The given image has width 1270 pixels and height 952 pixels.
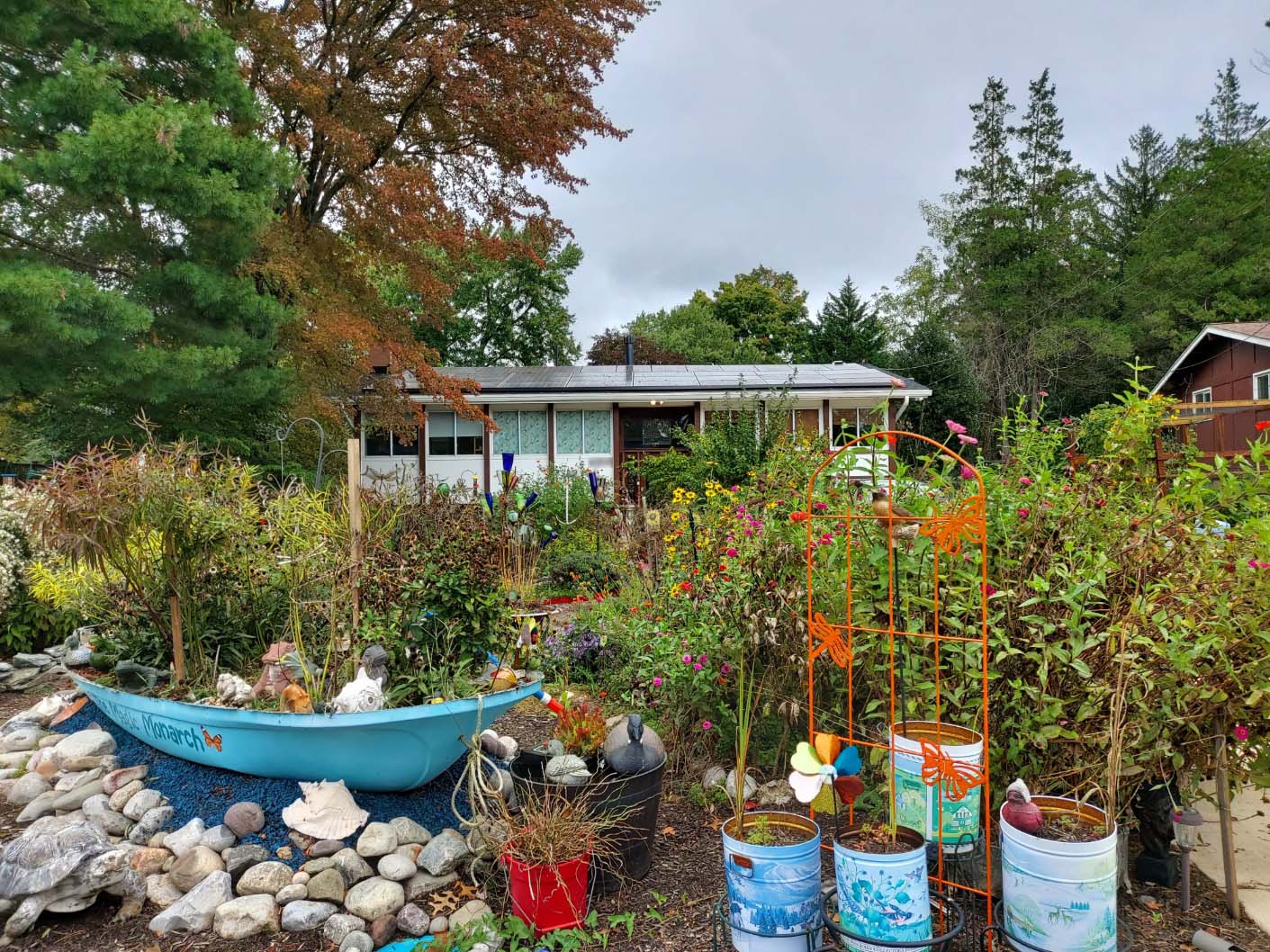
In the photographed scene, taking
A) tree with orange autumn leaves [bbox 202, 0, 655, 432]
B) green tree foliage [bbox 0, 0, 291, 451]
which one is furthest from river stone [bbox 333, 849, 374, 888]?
tree with orange autumn leaves [bbox 202, 0, 655, 432]

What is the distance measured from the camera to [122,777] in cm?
332

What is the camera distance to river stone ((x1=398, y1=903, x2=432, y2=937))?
246 centimetres

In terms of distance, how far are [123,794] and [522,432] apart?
12.6 metres

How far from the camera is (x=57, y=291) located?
6480 mm

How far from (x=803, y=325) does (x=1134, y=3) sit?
68.2 feet

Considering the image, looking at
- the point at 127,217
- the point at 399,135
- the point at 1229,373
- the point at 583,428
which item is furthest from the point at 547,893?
the point at 1229,373

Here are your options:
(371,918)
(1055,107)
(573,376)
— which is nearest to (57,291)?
(371,918)

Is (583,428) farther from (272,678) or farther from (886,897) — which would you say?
(886,897)

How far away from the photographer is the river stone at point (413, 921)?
246 cm

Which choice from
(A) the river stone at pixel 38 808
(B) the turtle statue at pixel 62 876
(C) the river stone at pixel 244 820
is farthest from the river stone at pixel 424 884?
(A) the river stone at pixel 38 808

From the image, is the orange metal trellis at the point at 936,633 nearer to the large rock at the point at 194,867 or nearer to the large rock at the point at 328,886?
the large rock at the point at 328,886

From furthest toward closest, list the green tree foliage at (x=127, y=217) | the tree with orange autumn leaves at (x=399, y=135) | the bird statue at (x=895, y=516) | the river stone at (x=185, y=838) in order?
the tree with orange autumn leaves at (x=399, y=135)
the green tree foliage at (x=127, y=217)
the river stone at (x=185, y=838)
the bird statue at (x=895, y=516)

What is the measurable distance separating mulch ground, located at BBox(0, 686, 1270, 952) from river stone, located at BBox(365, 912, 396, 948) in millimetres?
148

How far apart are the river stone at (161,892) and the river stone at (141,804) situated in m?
0.47
